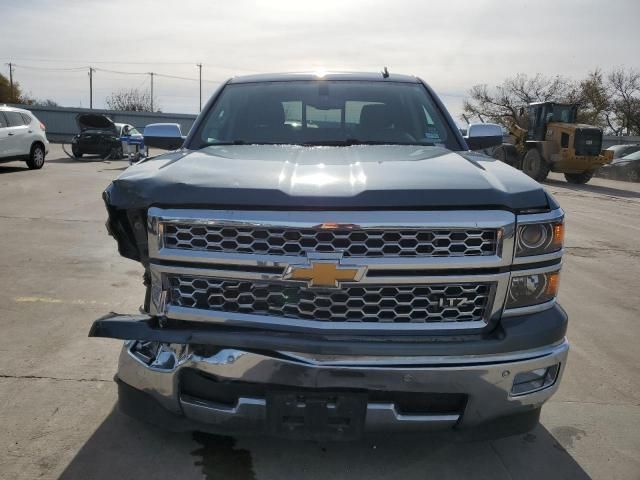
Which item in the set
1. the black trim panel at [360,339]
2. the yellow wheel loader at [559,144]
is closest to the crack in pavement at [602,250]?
the black trim panel at [360,339]

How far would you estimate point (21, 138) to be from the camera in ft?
47.3

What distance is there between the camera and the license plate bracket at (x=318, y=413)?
2062 mm

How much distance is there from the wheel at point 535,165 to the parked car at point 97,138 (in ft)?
47.7

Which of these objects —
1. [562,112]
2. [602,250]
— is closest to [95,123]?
[562,112]

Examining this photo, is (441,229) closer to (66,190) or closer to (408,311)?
(408,311)

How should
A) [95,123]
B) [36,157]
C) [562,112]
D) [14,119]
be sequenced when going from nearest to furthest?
[14,119] → [36,157] → [562,112] → [95,123]

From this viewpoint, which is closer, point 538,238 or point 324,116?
point 538,238

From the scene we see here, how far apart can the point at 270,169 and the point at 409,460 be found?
56.8 inches

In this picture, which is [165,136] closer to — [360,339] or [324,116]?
[324,116]

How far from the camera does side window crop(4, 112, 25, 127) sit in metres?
14.0

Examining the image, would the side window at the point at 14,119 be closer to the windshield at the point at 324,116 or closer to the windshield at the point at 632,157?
the windshield at the point at 324,116

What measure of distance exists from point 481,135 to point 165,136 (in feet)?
7.34

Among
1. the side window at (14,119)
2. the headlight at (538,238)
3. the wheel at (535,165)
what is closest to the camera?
the headlight at (538,238)

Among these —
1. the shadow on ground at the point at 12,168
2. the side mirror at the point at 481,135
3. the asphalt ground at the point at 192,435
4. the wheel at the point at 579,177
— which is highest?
the side mirror at the point at 481,135
